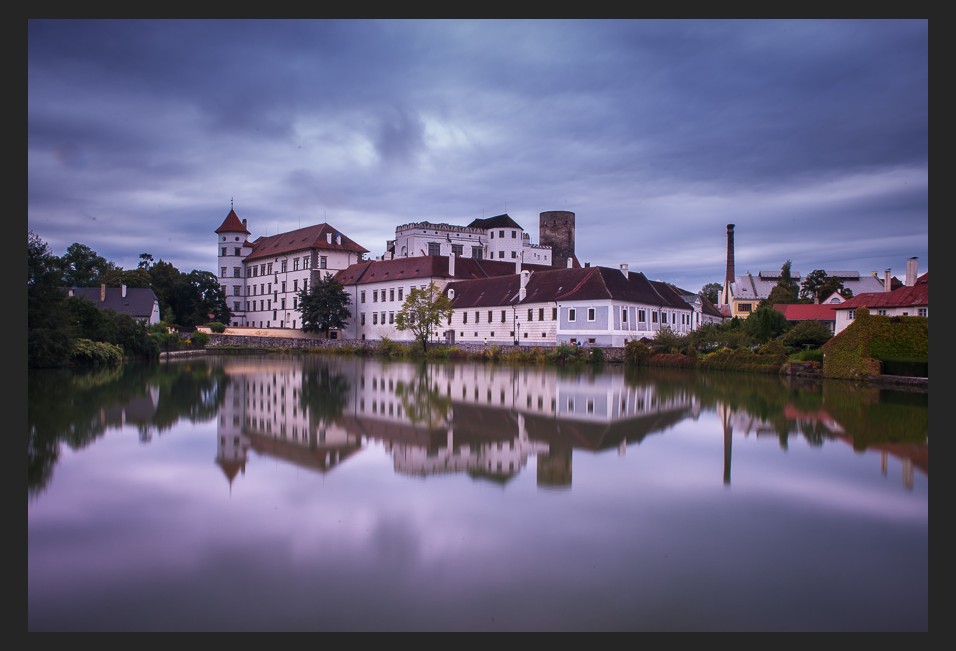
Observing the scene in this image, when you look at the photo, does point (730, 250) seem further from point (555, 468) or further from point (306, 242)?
point (555, 468)

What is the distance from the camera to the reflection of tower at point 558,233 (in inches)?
3270

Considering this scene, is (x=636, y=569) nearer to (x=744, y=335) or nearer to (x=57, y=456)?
(x=57, y=456)

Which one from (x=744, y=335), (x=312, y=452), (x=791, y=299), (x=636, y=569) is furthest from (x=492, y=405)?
(x=791, y=299)

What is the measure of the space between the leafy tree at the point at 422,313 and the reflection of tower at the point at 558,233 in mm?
35799

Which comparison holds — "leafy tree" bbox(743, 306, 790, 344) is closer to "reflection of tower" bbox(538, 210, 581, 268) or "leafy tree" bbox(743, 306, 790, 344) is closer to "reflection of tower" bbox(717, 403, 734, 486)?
"reflection of tower" bbox(717, 403, 734, 486)

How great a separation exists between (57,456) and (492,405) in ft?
29.9

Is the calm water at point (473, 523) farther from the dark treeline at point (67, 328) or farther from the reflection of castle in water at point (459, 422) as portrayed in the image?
the dark treeline at point (67, 328)

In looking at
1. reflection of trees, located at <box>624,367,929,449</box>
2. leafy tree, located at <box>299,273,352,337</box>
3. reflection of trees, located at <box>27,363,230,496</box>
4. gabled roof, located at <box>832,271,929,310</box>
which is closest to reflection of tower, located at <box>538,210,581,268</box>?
leafy tree, located at <box>299,273,352,337</box>

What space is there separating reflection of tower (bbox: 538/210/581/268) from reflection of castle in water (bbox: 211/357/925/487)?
198 feet

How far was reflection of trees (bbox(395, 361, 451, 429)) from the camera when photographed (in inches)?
554

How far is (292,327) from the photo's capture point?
73562 mm

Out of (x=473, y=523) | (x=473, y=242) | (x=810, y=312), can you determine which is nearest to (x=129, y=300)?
(x=473, y=242)

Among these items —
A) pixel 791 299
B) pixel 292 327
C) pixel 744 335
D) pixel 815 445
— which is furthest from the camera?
pixel 292 327

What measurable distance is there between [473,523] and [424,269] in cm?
5254
